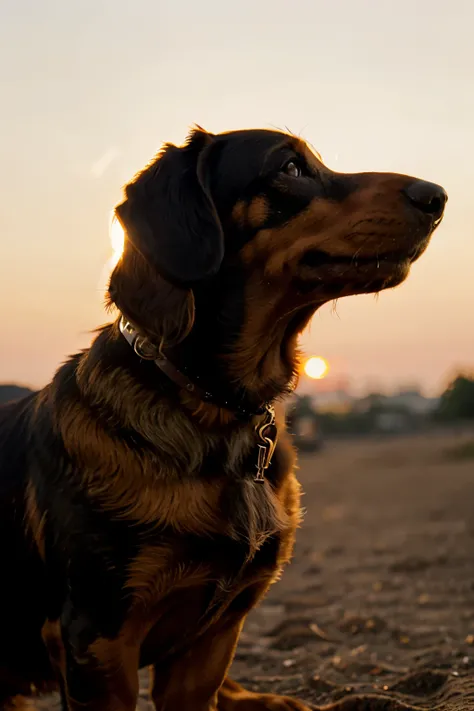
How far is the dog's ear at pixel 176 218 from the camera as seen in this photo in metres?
3.60

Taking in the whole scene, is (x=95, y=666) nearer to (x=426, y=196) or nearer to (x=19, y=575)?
(x=19, y=575)

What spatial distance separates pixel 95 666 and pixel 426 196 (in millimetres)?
2203

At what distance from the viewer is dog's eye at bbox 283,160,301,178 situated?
12.8ft

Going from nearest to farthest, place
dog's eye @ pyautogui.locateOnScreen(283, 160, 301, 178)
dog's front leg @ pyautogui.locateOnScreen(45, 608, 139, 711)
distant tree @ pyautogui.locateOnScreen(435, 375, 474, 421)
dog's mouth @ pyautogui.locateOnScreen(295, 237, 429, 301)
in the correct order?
dog's front leg @ pyautogui.locateOnScreen(45, 608, 139, 711) → dog's mouth @ pyautogui.locateOnScreen(295, 237, 429, 301) → dog's eye @ pyautogui.locateOnScreen(283, 160, 301, 178) → distant tree @ pyautogui.locateOnScreen(435, 375, 474, 421)

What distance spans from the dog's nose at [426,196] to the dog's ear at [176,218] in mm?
777

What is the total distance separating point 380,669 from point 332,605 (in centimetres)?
200

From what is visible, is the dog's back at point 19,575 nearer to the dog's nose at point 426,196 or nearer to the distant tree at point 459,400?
the dog's nose at point 426,196

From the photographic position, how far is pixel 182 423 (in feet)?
11.8

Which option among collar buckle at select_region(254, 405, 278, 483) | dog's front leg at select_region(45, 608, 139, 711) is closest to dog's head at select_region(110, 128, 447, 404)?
collar buckle at select_region(254, 405, 278, 483)

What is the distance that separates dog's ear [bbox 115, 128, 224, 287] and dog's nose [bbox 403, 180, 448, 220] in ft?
2.55

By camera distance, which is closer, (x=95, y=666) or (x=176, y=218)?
(x=95, y=666)

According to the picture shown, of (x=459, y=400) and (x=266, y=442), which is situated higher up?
(x=266, y=442)

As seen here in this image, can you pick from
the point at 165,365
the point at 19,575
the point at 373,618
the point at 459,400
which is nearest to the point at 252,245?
the point at 165,365

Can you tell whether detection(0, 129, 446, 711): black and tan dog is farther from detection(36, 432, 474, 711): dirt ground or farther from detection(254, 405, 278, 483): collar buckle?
detection(36, 432, 474, 711): dirt ground
